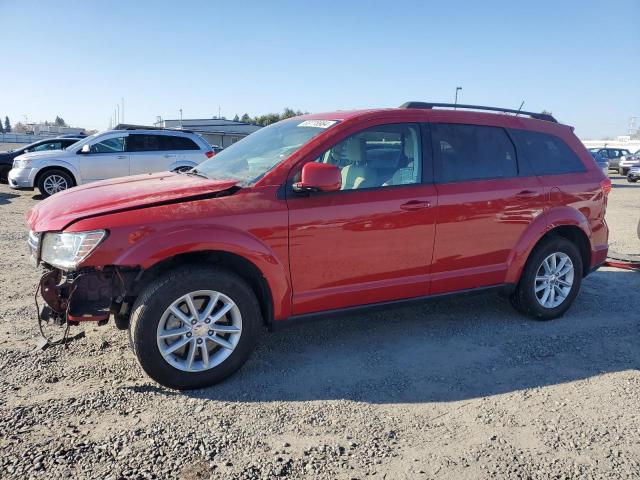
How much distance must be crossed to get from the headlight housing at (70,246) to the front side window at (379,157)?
1600 millimetres

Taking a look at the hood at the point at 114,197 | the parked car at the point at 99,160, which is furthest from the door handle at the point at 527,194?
the parked car at the point at 99,160

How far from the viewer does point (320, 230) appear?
137 inches

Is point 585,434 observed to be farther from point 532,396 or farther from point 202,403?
point 202,403

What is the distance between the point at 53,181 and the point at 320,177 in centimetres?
1113

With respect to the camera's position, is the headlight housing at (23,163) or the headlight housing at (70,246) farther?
the headlight housing at (23,163)

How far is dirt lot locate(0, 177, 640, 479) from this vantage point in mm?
2568

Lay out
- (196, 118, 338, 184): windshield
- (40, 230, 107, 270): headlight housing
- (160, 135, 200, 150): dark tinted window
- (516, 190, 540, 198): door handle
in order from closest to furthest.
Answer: (40, 230, 107, 270): headlight housing, (196, 118, 338, 184): windshield, (516, 190, 540, 198): door handle, (160, 135, 200, 150): dark tinted window

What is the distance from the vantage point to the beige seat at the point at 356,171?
3.73 m

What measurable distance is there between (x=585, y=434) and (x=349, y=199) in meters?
2.09

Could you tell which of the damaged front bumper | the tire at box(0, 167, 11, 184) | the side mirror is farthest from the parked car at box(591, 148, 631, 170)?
the damaged front bumper

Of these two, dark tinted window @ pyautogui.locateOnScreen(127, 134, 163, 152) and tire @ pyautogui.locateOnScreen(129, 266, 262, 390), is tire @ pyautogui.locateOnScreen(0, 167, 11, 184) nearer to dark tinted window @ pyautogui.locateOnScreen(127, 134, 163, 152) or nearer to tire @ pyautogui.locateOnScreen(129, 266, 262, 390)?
dark tinted window @ pyautogui.locateOnScreen(127, 134, 163, 152)

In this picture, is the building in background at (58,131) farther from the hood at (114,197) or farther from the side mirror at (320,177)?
the side mirror at (320,177)

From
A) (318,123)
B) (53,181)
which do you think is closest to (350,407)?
(318,123)

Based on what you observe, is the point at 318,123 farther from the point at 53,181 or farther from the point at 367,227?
the point at 53,181
